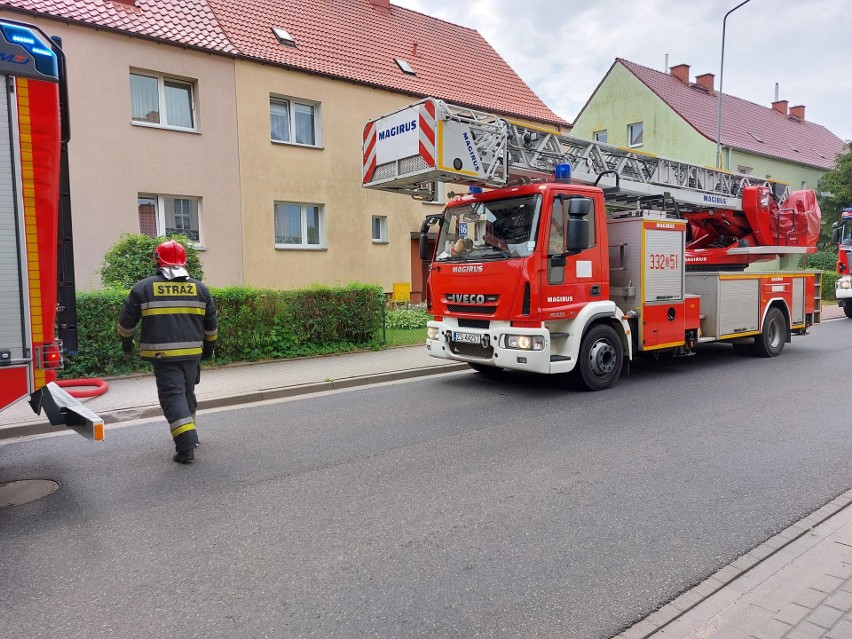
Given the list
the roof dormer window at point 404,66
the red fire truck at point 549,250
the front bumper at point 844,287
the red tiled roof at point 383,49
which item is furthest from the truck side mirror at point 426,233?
the front bumper at point 844,287

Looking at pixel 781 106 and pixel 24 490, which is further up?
pixel 781 106

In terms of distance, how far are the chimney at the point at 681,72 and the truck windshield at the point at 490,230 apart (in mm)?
29165

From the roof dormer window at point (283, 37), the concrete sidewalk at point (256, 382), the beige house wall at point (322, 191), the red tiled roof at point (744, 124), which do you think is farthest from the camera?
the red tiled roof at point (744, 124)

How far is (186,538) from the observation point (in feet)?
11.9

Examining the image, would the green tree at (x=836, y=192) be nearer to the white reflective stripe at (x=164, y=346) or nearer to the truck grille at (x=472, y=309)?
the truck grille at (x=472, y=309)

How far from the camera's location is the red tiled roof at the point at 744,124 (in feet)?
90.4

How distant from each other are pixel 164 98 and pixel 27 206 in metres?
11.6

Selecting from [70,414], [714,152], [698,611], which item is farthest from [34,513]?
[714,152]

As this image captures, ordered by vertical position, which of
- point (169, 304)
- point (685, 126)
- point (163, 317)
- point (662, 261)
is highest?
point (685, 126)

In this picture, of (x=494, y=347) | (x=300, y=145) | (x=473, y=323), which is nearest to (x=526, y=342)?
(x=494, y=347)

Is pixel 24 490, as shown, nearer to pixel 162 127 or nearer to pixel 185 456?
pixel 185 456

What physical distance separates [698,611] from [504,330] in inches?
183

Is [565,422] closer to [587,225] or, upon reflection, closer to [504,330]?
[504,330]

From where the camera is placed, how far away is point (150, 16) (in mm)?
14078
